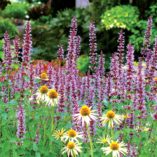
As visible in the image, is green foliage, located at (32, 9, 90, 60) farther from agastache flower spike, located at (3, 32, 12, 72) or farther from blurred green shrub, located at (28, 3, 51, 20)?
agastache flower spike, located at (3, 32, 12, 72)

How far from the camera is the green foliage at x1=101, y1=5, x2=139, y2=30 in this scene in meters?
14.2

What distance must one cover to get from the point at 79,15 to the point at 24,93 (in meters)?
11.6

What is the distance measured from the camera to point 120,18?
1433 centimetres

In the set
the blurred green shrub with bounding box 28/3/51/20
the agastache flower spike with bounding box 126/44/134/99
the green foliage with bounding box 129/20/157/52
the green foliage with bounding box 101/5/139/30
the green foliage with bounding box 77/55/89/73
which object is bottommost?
the green foliage with bounding box 77/55/89/73

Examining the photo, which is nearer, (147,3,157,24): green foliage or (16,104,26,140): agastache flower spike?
(16,104,26,140): agastache flower spike

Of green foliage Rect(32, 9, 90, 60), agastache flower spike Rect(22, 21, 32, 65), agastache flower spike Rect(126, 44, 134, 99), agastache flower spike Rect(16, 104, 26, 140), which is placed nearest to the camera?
agastache flower spike Rect(16, 104, 26, 140)

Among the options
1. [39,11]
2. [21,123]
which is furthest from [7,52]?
[39,11]

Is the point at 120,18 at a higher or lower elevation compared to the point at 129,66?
higher

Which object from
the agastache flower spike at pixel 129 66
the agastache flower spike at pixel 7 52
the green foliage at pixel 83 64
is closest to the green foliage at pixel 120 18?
the green foliage at pixel 83 64

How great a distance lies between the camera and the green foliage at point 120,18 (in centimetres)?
1425

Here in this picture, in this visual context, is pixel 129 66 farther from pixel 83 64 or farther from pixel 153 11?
pixel 153 11

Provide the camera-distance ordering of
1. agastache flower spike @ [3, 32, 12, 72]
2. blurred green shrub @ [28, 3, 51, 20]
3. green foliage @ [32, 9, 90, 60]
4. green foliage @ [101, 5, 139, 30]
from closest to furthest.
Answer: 1. agastache flower spike @ [3, 32, 12, 72]
2. green foliage @ [101, 5, 139, 30]
3. green foliage @ [32, 9, 90, 60]
4. blurred green shrub @ [28, 3, 51, 20]

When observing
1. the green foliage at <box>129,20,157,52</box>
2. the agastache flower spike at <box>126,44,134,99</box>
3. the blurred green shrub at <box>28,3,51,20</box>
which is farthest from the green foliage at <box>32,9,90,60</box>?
the agastache flower spike at <box>126,44,134,99</box>

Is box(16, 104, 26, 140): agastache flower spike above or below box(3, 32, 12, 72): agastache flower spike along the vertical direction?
below
